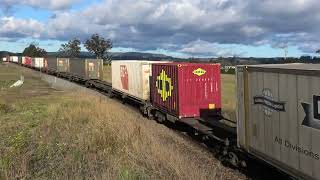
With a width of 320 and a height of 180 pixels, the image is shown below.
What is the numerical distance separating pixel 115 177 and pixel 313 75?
4.09m

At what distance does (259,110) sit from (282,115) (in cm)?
126

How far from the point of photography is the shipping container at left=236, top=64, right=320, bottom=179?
31.6 feet

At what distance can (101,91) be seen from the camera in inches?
1810

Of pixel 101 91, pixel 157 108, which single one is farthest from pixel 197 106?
pixel 101 91

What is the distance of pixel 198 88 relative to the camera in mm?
21328

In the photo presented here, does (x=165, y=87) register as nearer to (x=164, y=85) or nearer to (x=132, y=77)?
(x=164, y=85)

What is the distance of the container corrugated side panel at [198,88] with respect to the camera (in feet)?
69.0

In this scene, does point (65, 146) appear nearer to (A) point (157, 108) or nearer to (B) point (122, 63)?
(A) point (157, 108)

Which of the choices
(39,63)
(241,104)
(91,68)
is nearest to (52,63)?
(39,63)

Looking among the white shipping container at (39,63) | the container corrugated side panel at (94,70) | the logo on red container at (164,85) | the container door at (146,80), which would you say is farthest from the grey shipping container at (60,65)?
the logo on red container at (164,85)

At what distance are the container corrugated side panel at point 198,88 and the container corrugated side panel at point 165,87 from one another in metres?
0.32

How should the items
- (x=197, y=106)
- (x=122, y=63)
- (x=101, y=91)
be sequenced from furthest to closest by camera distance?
(x=101, y=91) → (x=122, y=63) → (x=197, y=106)

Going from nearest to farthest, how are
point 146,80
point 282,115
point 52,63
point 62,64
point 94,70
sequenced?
point 282,115, point 146,80, point 94,70, point 62,64, point 52,63

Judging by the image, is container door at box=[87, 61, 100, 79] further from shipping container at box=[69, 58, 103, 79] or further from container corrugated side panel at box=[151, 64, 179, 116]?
container corrugated side panel at box=[151, 64, 179, 116]
